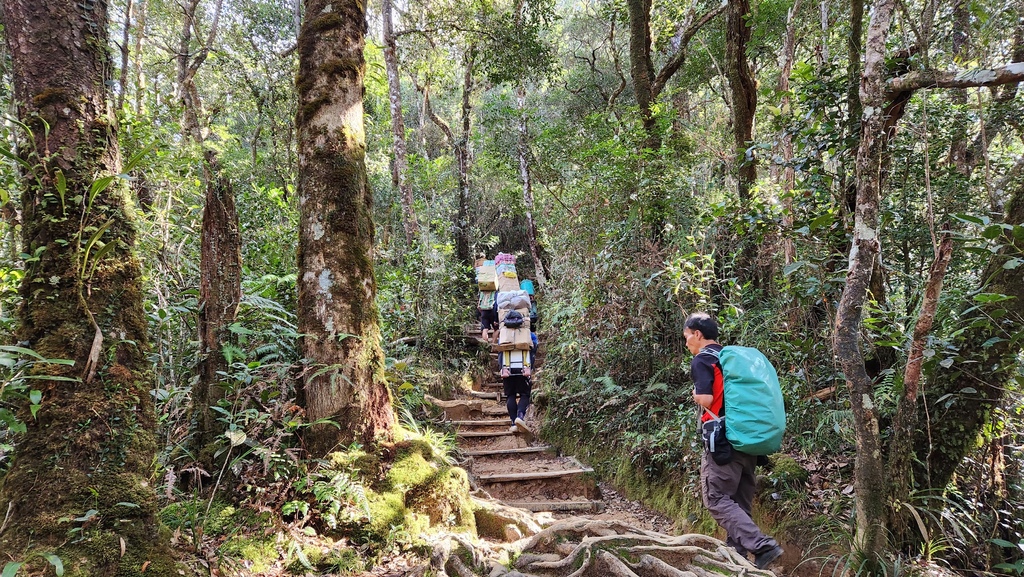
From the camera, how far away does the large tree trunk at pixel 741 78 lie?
6234 millimetres

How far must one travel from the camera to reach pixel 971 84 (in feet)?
8.63

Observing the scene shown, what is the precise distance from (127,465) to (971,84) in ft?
15.2

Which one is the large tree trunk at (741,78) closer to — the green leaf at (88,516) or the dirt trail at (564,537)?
the dirt trail at (564,537)

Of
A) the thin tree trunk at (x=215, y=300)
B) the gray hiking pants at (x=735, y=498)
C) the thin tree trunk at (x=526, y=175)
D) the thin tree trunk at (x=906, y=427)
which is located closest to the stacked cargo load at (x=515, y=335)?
the gray hiking pants at (x=735, y=498)

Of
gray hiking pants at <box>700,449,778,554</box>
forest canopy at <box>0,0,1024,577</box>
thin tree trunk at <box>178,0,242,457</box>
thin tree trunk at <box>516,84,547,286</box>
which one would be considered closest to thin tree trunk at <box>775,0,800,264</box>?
forest canopy at <box>0,0,1024,577</box>

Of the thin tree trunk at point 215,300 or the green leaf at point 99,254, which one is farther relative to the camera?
the thin tree trunk at point 215,300

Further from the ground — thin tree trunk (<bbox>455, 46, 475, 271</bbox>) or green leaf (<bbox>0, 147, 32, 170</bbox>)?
thin tree trunk (<bbox>455, 46, 475, 271</bbox>)

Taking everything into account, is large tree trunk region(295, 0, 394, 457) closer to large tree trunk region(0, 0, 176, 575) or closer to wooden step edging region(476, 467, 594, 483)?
large tree trunk region(0, 0, 176, 575)

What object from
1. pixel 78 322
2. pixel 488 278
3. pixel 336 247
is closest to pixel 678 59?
pixel 488 278

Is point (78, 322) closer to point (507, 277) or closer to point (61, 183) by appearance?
point (61, 183)

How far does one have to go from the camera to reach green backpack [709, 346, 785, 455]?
10.2ft

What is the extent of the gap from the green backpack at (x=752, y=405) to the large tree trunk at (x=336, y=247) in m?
2.41

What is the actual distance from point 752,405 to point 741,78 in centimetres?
503

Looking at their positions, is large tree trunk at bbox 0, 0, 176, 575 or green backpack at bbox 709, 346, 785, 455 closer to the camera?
large tree trunk at bbox 0, 0, 176, 575
